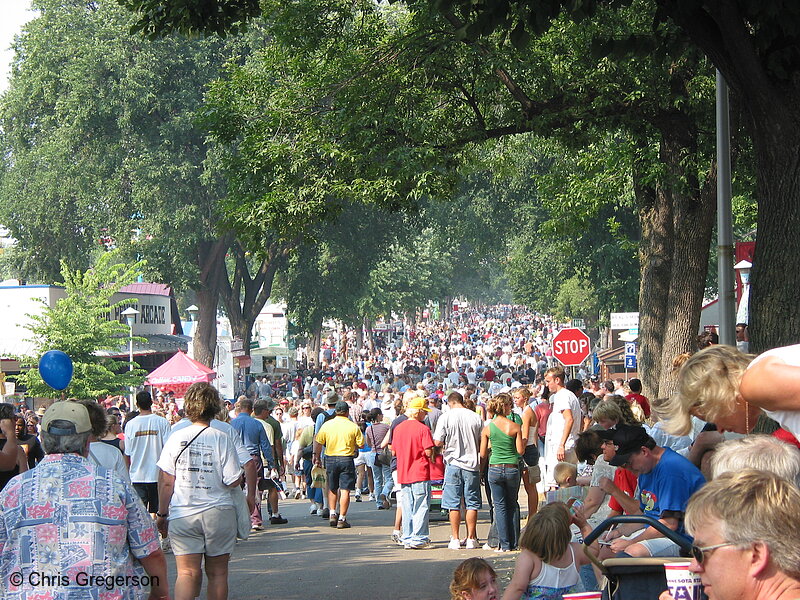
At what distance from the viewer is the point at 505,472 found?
12156mm

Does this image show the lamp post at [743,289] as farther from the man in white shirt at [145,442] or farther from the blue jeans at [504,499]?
the man in white shirt at [145,442]

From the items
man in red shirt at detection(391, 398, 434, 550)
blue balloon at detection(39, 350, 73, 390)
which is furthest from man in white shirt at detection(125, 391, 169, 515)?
man in red shirt at detection(391, 398, 434, 550)

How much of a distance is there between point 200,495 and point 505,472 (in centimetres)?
528

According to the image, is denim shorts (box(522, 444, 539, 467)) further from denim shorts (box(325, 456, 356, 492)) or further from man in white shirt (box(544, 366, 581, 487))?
denim shorts (box(325, 456, 356, 492))

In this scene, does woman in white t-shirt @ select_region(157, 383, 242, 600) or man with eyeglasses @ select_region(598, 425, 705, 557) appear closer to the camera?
man with eyeglasses @ select_region(598, 425, 705, 557)

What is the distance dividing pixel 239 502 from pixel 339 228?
3530 cm

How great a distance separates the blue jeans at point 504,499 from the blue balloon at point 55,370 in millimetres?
4895

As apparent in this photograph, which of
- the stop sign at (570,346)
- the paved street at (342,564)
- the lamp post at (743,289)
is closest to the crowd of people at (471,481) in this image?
the paved street at (342,564)

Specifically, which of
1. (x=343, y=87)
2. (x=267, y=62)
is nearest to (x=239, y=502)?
(x=343, y=87)

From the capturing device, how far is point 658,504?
525 centimetres

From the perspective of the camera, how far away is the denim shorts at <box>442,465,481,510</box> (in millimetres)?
12430

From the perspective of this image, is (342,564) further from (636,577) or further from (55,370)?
(636,577)

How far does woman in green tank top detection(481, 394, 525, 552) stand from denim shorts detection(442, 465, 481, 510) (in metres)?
0.32

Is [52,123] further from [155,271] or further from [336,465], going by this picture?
[336,465]
